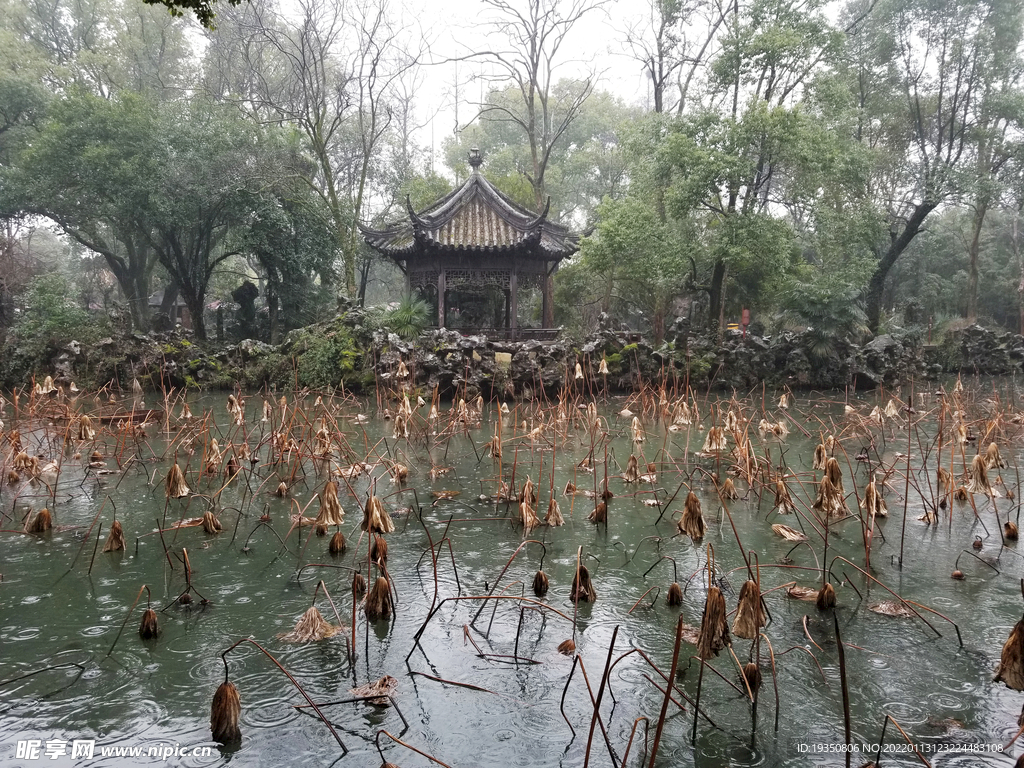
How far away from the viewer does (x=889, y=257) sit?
64.4ft

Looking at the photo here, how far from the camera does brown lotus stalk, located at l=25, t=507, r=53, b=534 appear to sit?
495 cm

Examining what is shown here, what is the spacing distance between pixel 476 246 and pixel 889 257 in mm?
12240

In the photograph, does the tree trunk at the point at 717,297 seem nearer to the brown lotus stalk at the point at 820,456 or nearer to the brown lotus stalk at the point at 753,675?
the brown lotus stalk at the point at 820,456

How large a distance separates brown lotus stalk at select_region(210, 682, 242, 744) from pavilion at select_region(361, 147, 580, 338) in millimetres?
13887

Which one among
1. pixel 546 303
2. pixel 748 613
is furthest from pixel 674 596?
pixel 546 303

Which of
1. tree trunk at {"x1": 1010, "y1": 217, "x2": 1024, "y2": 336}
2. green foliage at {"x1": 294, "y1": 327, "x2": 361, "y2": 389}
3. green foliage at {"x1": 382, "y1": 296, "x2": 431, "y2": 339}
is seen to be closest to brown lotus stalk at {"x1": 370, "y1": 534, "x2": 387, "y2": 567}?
green foliage at {"x1": 294, "y1": 327, "x2": 361, "y2": 389}

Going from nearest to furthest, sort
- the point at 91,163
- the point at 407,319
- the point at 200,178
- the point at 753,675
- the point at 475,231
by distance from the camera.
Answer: the point at 753,675 → the point at 407,319 → the point at 91,163 → the point at 475,231 → the point at 200,178

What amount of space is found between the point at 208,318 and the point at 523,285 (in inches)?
543

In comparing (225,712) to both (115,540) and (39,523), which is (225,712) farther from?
(39,523)

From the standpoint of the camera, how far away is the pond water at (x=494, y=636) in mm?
2770

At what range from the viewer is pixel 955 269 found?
2525cm

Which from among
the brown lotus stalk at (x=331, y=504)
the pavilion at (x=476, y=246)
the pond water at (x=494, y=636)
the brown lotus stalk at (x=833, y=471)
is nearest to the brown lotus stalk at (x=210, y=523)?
the pond water at (x=494, y=636)

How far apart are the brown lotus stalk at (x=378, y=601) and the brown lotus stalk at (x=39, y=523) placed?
302 centimetres

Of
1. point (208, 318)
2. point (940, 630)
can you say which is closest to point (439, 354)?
point (940, 630)
